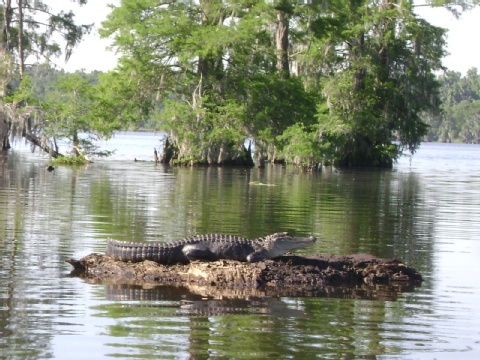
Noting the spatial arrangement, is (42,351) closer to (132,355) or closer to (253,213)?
Result: (132,355)

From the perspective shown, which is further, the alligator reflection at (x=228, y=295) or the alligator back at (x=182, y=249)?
the alligator back at (x=182, y=249)

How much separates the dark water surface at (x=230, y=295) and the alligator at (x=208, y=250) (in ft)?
3.03

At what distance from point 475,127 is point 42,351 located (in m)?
169

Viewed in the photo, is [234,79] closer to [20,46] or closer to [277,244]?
[20,46]

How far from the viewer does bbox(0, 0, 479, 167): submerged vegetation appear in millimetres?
43031

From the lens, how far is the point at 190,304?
405 inches

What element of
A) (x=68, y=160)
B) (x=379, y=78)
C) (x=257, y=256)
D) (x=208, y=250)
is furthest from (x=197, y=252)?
(x=379, y=78)

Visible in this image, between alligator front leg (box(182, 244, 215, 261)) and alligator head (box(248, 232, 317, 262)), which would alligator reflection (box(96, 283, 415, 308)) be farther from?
alligator head (box(248, 232, 317, 262))

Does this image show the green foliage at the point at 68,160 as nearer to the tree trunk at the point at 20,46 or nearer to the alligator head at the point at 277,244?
the tree trunk at the point at 20,46

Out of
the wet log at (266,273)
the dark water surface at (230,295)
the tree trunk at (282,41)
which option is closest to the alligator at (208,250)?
the wet log at (266,273)

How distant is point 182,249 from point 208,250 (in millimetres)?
313

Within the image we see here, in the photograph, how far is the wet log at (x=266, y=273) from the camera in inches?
453

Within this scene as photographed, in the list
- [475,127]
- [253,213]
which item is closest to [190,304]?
[253,213]

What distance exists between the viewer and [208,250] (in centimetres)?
1211
